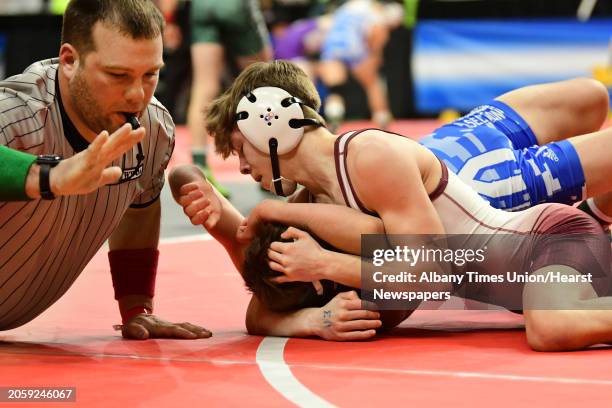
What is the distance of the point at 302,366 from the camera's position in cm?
A: 352

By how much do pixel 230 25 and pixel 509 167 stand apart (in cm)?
457

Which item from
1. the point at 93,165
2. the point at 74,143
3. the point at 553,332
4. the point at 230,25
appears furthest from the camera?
the point at 230,25

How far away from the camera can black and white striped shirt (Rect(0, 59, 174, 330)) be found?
3.66 metres

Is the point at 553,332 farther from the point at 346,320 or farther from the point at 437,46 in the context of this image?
the point at 437,46

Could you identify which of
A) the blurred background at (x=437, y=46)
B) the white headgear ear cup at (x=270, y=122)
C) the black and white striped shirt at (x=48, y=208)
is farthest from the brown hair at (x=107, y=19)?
the blurred background at (x=437, y=46)

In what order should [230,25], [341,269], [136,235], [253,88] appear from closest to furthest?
[341,269], [253,88], [136,235], [230,25]

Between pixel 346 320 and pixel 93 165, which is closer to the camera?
pixel 93 165

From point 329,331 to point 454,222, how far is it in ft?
1.91

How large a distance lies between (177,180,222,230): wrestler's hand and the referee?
0.57 feet

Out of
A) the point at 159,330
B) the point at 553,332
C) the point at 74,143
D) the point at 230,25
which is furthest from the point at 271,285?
the point at 230,25

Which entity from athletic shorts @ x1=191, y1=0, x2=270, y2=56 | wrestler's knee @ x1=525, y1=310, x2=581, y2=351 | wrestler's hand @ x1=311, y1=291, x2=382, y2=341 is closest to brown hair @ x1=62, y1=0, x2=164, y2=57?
wrestler's hand @ x1=311, y1=291, x2=382, y2=341

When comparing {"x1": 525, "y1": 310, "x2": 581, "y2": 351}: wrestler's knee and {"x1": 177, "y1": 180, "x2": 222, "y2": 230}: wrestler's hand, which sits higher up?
{"x1": 177, "y1": 180, "x2": 222, "y2": 230}: wrestler's hand

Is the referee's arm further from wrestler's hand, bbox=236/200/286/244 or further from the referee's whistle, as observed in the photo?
the referee's whistle

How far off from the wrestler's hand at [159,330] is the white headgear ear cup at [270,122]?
666 mm
